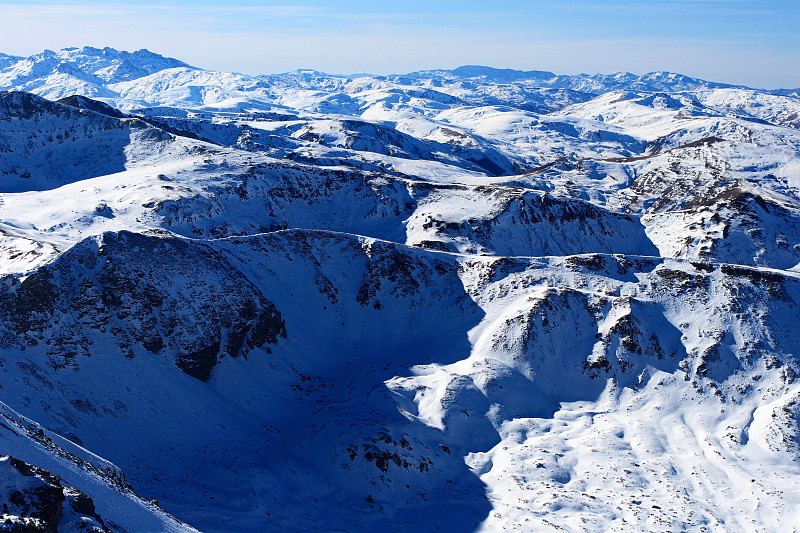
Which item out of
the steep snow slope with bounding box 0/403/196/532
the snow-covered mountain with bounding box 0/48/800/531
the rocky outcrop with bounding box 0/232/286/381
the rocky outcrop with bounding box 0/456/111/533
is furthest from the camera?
the rocky outcrop with bounding box 0/232/286/381

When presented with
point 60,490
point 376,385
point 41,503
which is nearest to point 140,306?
point 376,385

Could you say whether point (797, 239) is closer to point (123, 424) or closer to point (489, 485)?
point (489, 485)

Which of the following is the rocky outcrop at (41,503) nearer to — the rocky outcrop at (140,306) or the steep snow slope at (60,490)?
the steep snow slope at (60,490)

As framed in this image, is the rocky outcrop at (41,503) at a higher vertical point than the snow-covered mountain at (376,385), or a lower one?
higher

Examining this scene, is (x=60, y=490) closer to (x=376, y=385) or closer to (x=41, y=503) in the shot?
(x=41, y=503)

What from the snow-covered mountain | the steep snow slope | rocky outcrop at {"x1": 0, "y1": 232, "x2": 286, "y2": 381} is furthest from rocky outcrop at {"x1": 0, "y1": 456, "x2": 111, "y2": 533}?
rocky outcrop at {"x1": 0, "y1": 232, "x2": 286, "y2": 381}

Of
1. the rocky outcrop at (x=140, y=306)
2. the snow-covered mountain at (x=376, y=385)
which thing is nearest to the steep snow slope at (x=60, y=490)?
the snow-covered mountain at (x=376, y=385)

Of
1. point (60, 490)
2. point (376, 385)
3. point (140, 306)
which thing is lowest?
point (376, 385)

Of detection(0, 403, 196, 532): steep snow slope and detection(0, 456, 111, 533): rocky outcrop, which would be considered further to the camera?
detection(0, 403, 196, 532): steep snow slope

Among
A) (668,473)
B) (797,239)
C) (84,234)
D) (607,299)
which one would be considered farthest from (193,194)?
(797,239)

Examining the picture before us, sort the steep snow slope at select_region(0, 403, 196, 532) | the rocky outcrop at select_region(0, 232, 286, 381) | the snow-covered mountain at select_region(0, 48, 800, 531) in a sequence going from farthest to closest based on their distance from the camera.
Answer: the rocky outcrop at select_region(0, 232, 286, 381), the snow-covered mountain at select_region(0, 48, 800, 531), the steep snow slope at select_region(0, 403, 196, 532)

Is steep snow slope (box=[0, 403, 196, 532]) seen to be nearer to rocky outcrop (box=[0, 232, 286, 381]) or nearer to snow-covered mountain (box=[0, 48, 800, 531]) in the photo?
snow-covered mountain (box=[0, 48, 800, 531])
